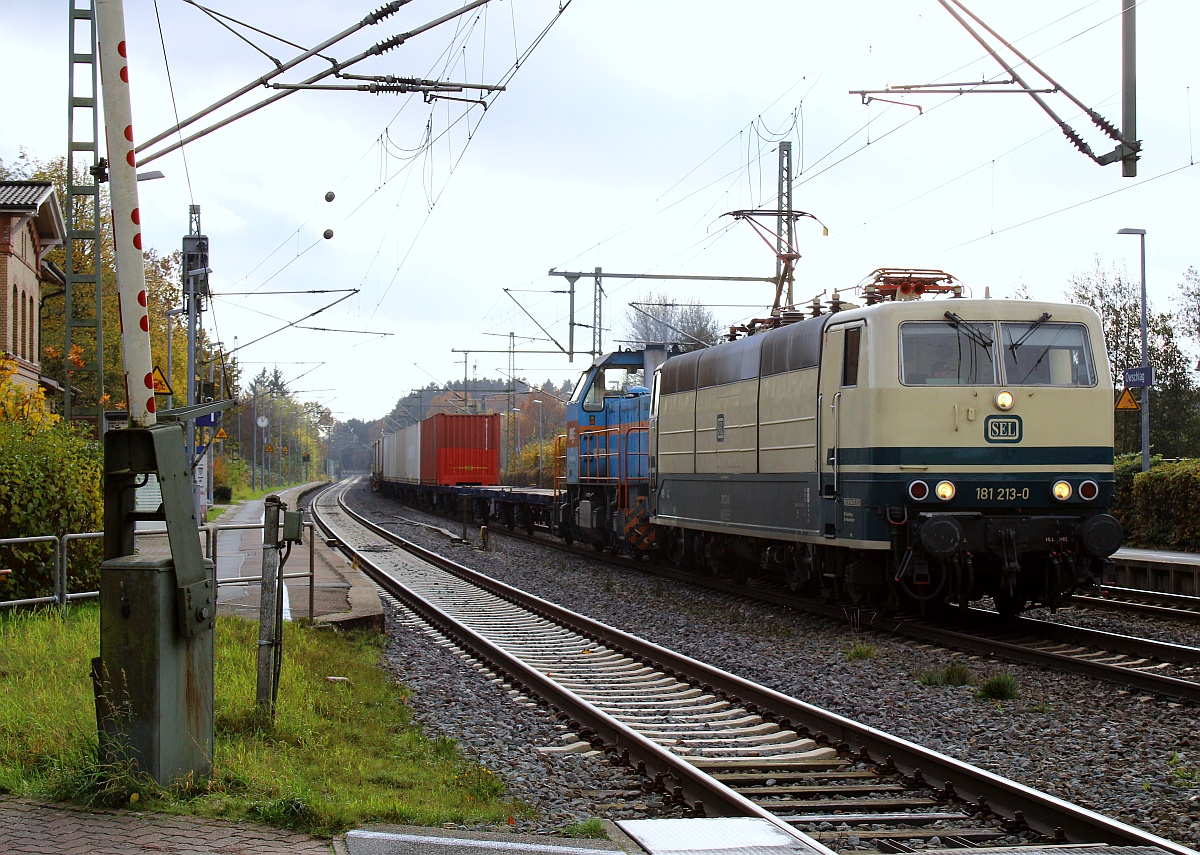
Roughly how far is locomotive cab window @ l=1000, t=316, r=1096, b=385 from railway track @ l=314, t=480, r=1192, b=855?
186 inches

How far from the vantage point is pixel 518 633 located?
43.2ft

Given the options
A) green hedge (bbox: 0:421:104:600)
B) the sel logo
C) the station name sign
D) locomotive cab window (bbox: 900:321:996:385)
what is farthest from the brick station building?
the station name sign

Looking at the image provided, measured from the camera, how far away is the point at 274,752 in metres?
6.75

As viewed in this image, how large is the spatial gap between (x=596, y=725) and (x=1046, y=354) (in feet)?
22.2

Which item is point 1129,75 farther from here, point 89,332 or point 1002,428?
point 89,332

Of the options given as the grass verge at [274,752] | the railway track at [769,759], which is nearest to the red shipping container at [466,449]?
the railway track at [769,759]

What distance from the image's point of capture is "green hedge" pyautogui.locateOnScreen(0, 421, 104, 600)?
1238 centimetres

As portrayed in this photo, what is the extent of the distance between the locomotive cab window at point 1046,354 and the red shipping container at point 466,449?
31.6 metres

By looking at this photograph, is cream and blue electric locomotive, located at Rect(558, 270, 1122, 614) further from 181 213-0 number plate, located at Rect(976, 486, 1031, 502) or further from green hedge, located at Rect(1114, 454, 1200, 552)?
green hedge, located at Rect(1114, 454, 1200, 552)

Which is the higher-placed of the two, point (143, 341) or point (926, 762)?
point (143, 341)

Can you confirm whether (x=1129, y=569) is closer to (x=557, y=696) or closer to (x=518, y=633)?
(x=518, y=633)

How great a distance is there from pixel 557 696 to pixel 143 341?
4.43 metres

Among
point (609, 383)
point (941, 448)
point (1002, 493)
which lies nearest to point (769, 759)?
point (941, 448)

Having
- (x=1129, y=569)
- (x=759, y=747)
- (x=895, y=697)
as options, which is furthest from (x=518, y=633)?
(x=1129, y=569)
